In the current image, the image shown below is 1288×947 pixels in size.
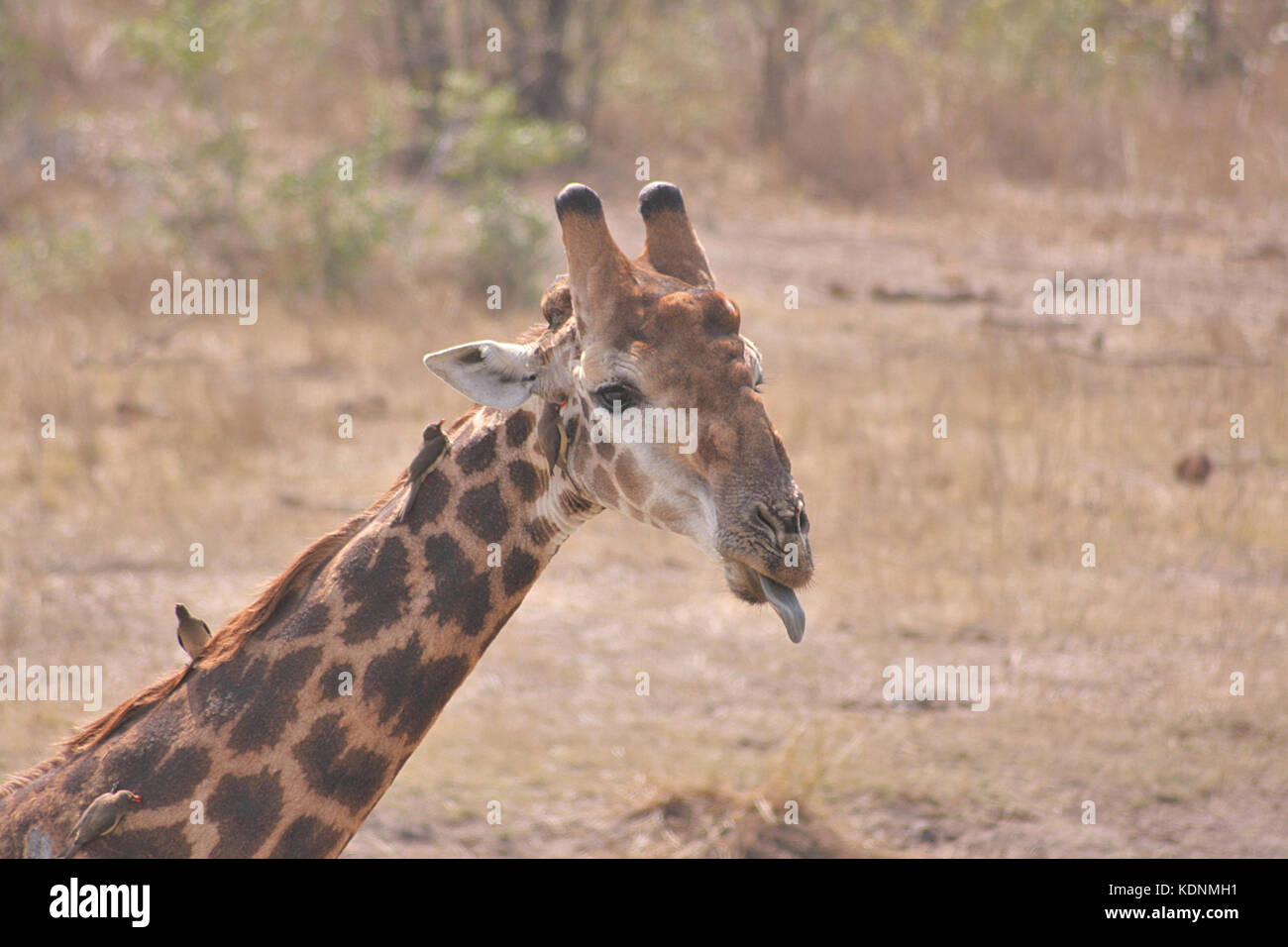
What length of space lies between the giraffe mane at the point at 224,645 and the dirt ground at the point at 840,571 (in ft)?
7.73

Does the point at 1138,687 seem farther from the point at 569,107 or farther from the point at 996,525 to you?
the point at 569,107

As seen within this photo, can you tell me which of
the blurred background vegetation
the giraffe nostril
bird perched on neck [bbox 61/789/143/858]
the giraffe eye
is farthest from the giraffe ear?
the blurred background vegetation

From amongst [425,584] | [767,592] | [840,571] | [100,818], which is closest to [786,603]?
[767,592]

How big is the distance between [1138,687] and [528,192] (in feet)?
41.3

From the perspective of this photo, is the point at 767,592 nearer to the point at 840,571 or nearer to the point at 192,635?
the point at 192,635

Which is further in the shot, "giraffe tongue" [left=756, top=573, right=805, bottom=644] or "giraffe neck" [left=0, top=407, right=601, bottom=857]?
"giraffe neck" [left=0, top=407, right=601, bottom=857]

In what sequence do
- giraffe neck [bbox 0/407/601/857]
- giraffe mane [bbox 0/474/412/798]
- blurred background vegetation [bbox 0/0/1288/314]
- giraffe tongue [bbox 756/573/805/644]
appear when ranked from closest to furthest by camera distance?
giraffe tongue [bbox 756/573/805/644]
giraffe neck [bbox 0/407/601/857]
giraffe mane [bbox 0/474/412/798]
blurred background vegetation [bbox 0/0/1288/314]

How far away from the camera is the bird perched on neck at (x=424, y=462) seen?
3.34 m

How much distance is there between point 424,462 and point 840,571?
6.13m

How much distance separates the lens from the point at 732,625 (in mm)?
8555

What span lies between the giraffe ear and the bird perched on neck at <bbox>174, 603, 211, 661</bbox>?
863 millimetres

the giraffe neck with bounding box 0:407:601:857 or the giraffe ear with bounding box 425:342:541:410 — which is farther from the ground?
the giraffe ear with bounding box 425:342:541:410

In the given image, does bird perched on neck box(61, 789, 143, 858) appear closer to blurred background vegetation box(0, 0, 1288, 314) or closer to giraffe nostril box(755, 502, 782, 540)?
giraffe nostril box(755, 502, 782, 540)

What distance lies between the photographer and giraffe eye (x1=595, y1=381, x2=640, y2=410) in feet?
10.3
